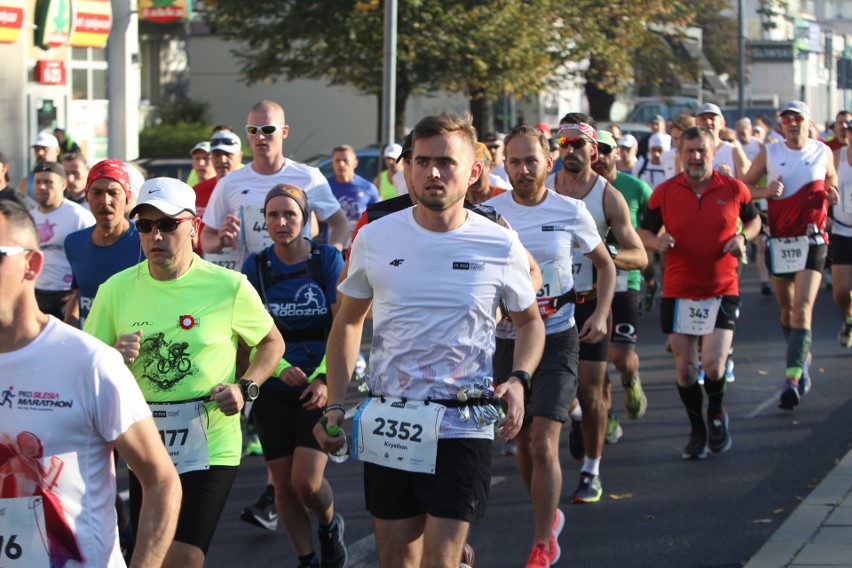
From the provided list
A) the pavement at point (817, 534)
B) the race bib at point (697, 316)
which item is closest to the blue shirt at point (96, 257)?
the pavement at point (817, 534)

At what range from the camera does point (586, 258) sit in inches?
311

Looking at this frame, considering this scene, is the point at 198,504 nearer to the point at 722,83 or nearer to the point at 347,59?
the point at 347,59

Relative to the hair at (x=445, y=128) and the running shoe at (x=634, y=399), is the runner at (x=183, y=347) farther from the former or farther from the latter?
the running shoe at (x=634, y=399)

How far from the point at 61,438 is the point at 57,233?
617 cm

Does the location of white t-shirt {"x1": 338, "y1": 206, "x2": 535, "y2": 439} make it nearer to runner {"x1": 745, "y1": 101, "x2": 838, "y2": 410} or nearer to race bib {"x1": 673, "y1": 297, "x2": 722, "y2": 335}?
race bib {"x1": 673, "y1": 297, "x2": 722, "y2": 335}

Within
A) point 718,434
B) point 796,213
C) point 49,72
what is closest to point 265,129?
point 718,434

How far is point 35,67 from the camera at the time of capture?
25.7 m

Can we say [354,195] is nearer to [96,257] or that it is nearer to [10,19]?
[96,257]

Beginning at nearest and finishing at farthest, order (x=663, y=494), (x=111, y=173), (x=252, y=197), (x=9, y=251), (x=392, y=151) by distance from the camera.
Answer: (x=9, y=251) < (x=111, y=173) < (x=663, y=494) < (x=252, y=197) < (x=392, y=151)

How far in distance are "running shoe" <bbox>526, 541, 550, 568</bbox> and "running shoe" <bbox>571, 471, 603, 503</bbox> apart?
160 cm

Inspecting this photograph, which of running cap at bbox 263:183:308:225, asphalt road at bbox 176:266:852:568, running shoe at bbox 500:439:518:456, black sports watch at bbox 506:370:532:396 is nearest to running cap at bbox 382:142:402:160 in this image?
asphalt road at bbox 176:266:852:568

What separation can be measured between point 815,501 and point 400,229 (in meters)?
3.67

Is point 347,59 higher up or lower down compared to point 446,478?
higher up

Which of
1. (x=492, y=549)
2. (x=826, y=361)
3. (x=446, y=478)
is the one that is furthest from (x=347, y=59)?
(x=446, y=478)
